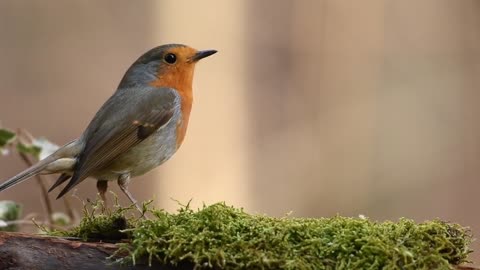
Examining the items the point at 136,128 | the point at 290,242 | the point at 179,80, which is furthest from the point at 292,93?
the point at 290,242

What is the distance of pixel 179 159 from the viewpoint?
7906 millimetres

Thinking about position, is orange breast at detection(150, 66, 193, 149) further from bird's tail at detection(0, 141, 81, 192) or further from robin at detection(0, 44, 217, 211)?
→ bird's tail at detection(0, 141, 81, 192)

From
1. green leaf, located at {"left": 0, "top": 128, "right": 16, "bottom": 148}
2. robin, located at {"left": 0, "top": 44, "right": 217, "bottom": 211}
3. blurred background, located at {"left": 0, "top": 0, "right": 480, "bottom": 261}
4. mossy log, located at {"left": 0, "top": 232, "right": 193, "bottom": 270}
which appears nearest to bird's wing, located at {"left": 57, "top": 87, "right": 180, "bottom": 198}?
robin, located at {"left": 0, "top": 44, "right": 217, "bottom": 211}

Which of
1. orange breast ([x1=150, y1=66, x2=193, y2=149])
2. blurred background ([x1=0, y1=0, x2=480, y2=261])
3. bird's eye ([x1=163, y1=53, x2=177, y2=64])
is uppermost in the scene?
→ bird's eye ([x1=163, y1=53, x2=177, y2=64])

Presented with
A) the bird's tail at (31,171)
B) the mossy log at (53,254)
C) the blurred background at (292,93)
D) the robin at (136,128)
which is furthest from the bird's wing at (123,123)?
the blurred background at (292,93)

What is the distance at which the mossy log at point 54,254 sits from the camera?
8.38ft

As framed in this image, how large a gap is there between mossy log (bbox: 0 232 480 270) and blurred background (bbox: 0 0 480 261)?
16.8 ft

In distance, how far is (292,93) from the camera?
843 cm

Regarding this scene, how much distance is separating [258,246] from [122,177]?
148cm

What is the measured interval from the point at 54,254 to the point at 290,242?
71cm

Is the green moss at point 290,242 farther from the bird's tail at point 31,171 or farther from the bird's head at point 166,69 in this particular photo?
the bird's head at point 166,69

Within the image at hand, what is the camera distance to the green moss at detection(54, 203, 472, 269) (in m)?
2.46

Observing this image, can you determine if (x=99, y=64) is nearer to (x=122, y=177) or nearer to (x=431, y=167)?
(x=431, y=167)

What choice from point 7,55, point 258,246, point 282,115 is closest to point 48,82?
point 7,55
